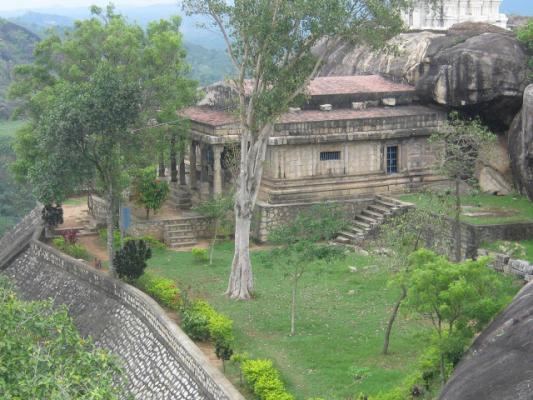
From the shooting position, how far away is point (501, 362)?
1404cm

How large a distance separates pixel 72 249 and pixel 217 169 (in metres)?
5.35

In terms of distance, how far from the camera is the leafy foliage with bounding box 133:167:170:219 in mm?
31766

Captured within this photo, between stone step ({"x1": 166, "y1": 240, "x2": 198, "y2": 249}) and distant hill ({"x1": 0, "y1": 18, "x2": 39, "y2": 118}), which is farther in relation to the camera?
distant hill ({"x1": 0, "y1": 18, "x2": 39, "y2": 118})

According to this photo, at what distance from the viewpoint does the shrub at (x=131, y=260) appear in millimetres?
26109

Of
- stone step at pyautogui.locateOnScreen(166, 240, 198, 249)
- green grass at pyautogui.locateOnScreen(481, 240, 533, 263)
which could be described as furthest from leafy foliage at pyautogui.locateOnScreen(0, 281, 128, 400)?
stone step at pyautogui.locateOnScreen(166, 240, 198, 249)

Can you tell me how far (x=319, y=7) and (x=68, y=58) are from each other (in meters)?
11.9

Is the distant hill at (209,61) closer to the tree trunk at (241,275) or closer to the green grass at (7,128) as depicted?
the green grass at (7,128)

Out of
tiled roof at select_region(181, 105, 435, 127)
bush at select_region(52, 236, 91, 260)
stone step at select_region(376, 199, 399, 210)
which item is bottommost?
bush at select_region(52, 236, 91, 260)

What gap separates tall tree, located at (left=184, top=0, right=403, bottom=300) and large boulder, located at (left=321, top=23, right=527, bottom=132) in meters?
4.60

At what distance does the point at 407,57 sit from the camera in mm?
35031

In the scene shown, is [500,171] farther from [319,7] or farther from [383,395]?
[383,395]

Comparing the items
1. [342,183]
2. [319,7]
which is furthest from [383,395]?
[342,183]

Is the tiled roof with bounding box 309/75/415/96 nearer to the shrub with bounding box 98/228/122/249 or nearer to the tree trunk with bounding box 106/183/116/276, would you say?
the shrub with bounding box 98/228/122/249

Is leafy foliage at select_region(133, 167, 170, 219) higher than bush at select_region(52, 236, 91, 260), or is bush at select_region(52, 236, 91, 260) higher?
leafy foliage at select_region(133, 167, 170, 219)
